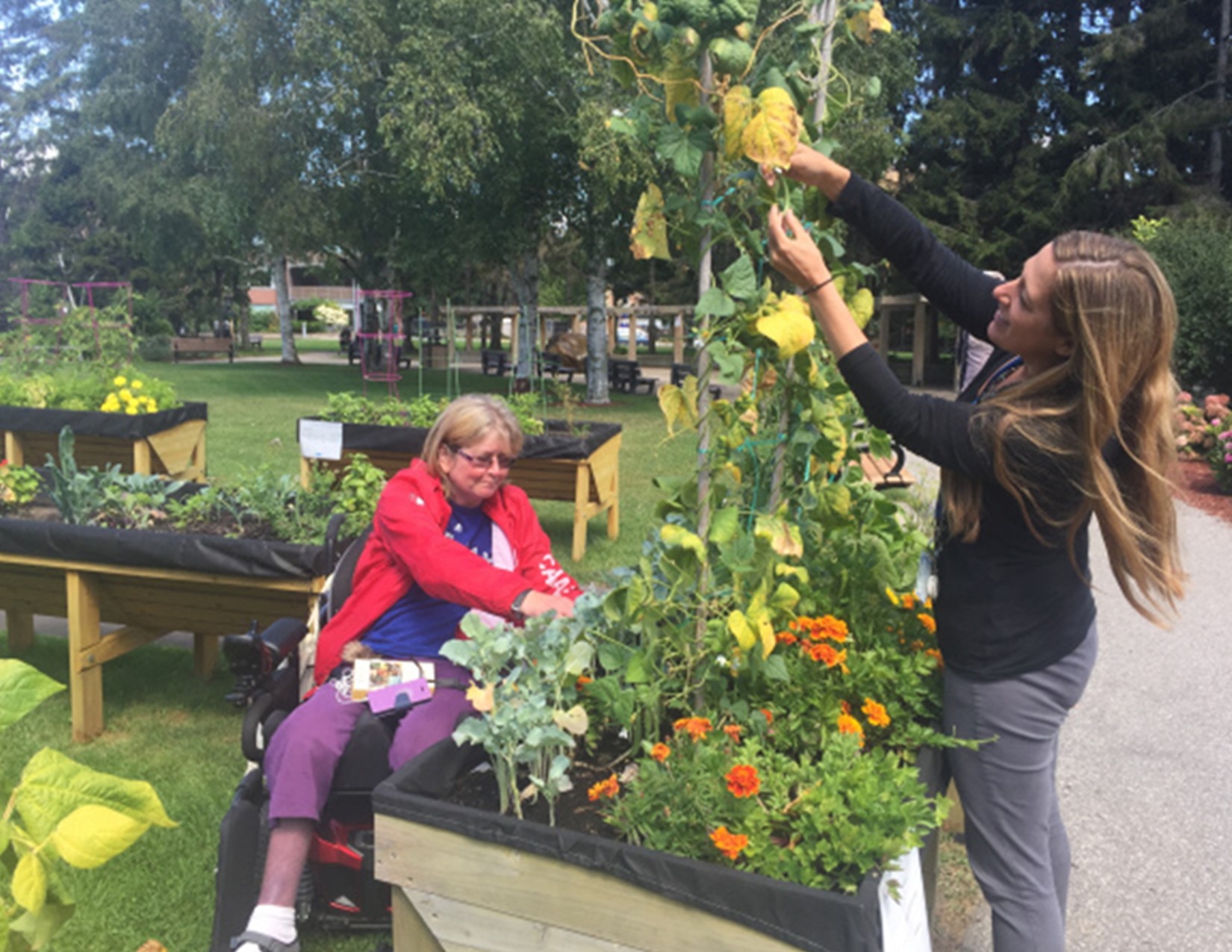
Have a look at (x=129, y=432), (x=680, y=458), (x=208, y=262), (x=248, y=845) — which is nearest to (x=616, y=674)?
(x=248, y=845)

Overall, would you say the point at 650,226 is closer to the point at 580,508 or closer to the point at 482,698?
the point at 482,698

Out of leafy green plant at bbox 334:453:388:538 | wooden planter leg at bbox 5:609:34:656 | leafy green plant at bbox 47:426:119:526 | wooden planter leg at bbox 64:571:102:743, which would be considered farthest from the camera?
wooden planter leg at bbox 5:609:34:656

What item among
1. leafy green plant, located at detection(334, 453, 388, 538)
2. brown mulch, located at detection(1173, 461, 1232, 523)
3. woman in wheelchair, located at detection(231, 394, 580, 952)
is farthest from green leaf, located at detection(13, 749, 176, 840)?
brown mulch, located at detection(1173, 461, 1232, 523)

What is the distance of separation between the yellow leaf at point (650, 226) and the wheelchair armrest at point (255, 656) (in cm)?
139

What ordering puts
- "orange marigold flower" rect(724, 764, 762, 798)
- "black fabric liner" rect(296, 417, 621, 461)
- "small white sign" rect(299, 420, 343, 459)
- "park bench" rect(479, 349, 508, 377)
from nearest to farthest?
"orange marigold flower" rect(724, 764, 762, 798) → "small white sign" rect(299, 420, 343, 459) → "black fabric liner" rect(296, 417, 621, 461) → "park bench" rect(479, 349, 508, 377)

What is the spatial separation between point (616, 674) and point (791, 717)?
1.17ft

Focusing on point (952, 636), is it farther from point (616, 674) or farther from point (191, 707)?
point (191, 707)

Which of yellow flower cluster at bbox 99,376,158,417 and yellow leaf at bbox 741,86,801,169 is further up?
yellow leaf at bbox 741,86,801,169

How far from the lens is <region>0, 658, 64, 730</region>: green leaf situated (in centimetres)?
76

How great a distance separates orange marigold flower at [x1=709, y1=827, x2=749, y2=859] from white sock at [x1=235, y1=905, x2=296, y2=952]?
1.18m

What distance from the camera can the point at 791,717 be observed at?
1896 mm

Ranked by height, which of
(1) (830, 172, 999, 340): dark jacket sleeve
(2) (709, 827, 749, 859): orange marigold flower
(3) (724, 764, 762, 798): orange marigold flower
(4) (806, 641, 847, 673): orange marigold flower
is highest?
(1) (830, 172, 999, 340): dark jacket sleeve

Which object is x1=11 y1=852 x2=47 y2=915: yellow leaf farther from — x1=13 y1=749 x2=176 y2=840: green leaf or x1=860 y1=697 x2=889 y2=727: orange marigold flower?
x1=860 y1=697 x2=889 y2=727: orange marigold flower

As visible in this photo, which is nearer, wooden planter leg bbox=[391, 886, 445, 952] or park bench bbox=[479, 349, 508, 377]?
wooden planter leg bbox=[391, 886, 445, 952]
